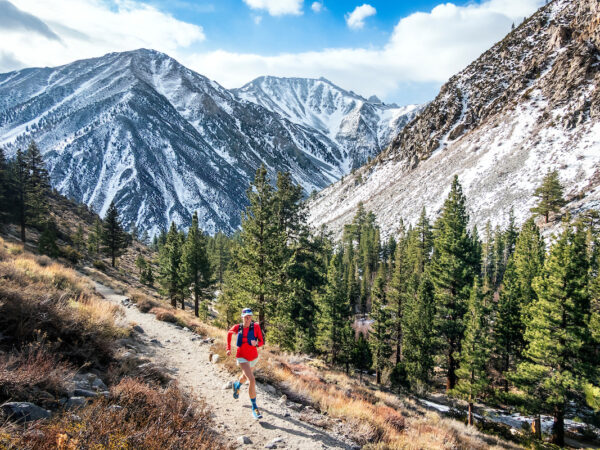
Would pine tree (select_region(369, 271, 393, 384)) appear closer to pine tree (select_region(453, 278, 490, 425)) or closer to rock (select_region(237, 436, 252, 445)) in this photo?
pine tree (select_region(453, 278, 490, 425))

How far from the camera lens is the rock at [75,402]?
4422mm

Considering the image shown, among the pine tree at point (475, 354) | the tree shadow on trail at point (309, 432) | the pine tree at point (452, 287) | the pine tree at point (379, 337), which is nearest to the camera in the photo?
the tree shadow on trail at point (309, 432)

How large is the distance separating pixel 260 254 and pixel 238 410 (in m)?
11.3

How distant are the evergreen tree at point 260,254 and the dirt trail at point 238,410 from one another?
6.32 metres

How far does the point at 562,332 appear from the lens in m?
17.1

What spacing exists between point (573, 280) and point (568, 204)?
159ft

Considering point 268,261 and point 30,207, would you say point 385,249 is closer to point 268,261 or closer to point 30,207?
point 268,261

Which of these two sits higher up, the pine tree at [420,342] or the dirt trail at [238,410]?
the dirt trail at [238,410]

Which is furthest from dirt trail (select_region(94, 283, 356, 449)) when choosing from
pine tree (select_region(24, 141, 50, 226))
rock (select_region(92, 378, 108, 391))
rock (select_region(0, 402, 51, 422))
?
pine tree (select_region(24, 141, 50, 226))

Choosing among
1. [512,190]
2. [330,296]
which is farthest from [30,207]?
[512,190]

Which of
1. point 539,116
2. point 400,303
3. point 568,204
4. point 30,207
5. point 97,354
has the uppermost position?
point 539,116

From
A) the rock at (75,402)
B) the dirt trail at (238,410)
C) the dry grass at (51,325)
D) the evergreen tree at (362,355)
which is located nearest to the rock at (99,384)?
the rock at (75,402)

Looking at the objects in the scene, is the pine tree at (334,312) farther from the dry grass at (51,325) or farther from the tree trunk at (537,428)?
the dry grass at (51,325)

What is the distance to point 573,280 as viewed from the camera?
17172 mm
